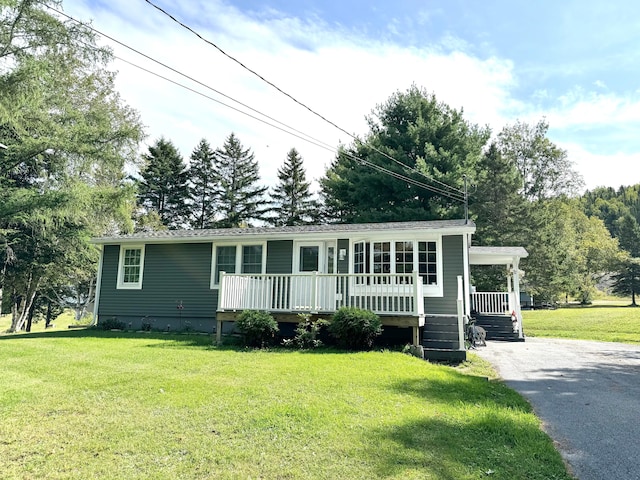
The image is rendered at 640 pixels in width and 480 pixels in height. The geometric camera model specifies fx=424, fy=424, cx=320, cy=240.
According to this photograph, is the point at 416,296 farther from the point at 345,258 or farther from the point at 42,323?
the point at 42,323

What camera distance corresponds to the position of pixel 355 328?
896 cm

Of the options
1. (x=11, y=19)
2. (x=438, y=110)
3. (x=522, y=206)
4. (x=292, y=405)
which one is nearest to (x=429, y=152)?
(x=438, y=110)

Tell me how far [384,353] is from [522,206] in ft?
70.4

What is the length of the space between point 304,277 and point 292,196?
27.3m

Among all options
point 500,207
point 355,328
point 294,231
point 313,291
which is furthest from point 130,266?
point 500,207

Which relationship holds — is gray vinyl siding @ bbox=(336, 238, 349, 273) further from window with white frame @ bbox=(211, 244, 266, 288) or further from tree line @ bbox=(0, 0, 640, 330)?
tree line @ bbox=(0, 0, 640, 330)

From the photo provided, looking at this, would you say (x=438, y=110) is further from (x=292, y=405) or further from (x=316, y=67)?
(x=292, y=405)

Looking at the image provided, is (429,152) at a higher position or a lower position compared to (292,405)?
higher

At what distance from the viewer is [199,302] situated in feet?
44.4

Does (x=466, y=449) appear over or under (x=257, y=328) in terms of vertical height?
under

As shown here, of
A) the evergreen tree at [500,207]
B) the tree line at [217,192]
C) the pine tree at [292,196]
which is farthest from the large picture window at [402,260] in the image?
the pine tree at [292,196]

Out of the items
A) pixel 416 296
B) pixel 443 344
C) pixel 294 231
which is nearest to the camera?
pixel 416 296

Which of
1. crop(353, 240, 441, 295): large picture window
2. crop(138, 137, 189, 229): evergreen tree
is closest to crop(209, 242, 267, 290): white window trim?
crop(353, 240, 441, 295): large picture window

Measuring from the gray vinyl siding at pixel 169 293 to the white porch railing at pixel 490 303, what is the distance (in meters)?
9.90
